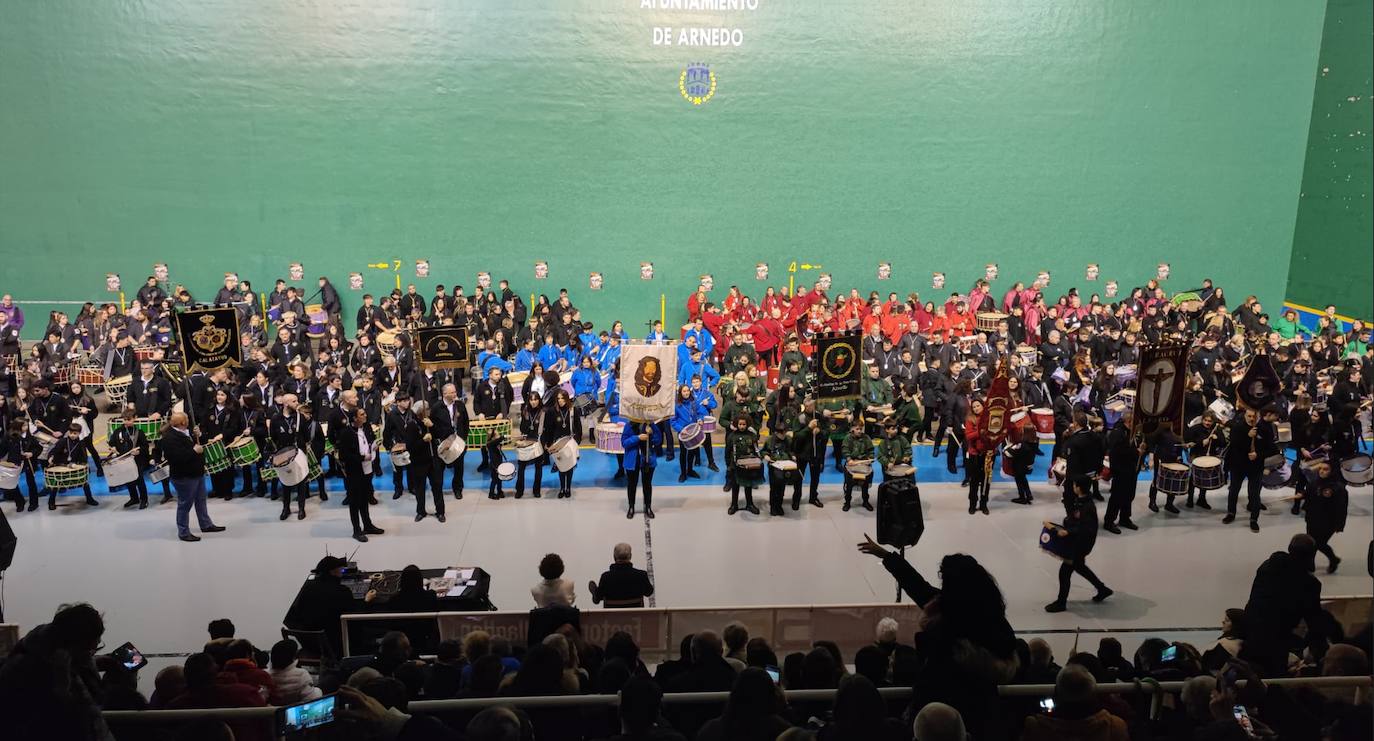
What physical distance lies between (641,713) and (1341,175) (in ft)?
99.2

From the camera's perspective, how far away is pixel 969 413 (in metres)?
17.0

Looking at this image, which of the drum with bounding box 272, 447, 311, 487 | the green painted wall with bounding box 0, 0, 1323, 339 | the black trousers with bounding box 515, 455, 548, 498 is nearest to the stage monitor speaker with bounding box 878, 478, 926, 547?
the black trousers with bounding box 515, 455, 548, 498

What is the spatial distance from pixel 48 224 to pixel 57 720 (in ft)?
88.6

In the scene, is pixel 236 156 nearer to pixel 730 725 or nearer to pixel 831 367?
pixel 831 367

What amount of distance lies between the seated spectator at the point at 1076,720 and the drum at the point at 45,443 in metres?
15.4

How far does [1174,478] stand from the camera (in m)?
15.6

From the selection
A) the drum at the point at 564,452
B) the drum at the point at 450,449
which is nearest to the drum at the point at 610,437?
the drum at the point at 564,452

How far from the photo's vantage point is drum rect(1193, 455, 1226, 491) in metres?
15.6

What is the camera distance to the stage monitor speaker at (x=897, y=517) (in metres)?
11.8

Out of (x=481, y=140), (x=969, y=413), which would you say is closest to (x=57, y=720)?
(x=969, y=413)

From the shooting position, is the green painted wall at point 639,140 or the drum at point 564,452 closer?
the drum at point 564,452

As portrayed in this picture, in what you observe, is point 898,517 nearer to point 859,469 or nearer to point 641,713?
point 859,469

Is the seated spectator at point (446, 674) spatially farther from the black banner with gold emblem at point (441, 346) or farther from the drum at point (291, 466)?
the black banner with gold emblem at point (441, 346)

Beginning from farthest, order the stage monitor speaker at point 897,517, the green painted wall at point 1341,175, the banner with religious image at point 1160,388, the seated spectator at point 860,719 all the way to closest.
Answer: the green painted wall at point 1341,175 → the banner with religious image at point 1160,388 → the stage monitor speaker at point 897,517 → the seated spectator at point 860,719
